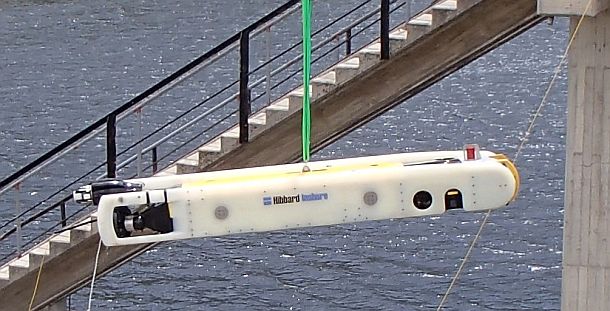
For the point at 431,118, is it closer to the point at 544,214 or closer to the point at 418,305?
the point at 544,214

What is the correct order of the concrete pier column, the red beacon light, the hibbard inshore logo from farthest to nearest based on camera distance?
the concrete pier column → the red beacon light → the hibbard inshore logo

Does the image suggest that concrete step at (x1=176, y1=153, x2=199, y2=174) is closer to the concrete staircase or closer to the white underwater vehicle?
the concrete staircase

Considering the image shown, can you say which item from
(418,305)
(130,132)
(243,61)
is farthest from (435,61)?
(130,132)

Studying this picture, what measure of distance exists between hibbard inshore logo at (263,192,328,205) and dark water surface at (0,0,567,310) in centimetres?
632

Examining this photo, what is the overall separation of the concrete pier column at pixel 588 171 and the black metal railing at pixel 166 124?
1.68m

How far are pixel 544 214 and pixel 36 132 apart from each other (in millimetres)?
12619

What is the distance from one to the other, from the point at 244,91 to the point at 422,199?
4.03 meters

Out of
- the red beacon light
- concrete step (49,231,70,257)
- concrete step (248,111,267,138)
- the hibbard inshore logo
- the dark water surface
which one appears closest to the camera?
the hibbard inshore logo

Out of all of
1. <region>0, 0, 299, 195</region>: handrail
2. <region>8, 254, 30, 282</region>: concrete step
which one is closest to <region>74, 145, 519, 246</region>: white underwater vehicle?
<region>0, 0, 299, 195</region>: handrail

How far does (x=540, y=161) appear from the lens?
2858 cm

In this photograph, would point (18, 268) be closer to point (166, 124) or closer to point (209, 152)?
point (209, 152)

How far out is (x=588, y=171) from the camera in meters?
11.5

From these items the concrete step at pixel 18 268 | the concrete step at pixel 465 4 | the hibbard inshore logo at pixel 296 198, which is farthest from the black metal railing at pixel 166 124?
the hibbard inshore logo at pixel 296 198

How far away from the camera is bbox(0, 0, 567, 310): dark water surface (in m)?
23.4
